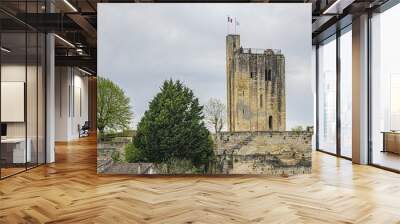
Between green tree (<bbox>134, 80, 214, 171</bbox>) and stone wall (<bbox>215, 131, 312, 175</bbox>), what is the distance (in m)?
0.27

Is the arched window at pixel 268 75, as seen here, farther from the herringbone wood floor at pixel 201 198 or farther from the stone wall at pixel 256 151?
the herringbone wood floor at pixel 201 198

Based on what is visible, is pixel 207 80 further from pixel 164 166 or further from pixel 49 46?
pixel 49 46

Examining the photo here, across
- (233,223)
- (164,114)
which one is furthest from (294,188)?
(164,114)

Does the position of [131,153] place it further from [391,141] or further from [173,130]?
[391,141]

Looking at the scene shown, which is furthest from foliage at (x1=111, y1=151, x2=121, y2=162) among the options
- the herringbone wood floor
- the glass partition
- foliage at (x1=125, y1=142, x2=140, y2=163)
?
the glass partition

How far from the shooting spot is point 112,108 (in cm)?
697

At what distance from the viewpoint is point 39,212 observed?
4391mm

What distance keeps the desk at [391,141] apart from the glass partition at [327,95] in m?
2.51

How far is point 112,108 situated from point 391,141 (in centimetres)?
545

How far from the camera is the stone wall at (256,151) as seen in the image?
691 cm

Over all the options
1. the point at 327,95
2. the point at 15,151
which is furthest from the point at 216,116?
the point at 327,95

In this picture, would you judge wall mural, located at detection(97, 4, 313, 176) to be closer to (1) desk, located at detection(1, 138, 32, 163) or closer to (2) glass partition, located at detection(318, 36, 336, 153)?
(1) desk, located at detection(1, 138, 32, 163)

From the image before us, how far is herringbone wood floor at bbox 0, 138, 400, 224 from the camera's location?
165 inches

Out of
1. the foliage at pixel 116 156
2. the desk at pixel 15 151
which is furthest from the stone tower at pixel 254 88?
the desk at pixel 15 151
